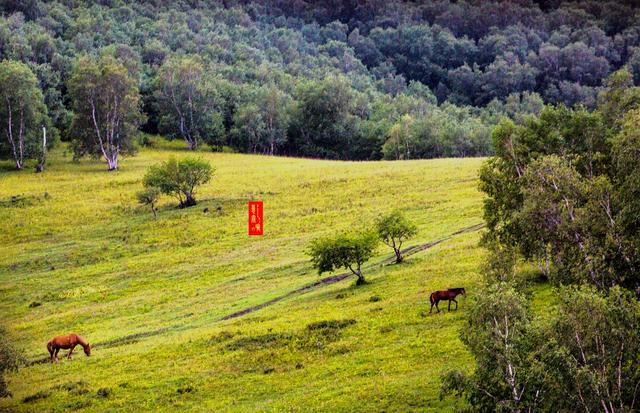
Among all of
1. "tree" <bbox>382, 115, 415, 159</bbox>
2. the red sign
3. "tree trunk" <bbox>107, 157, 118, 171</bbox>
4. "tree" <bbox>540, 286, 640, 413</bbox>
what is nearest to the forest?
"tree" <bbox>540, 286, 640, 413</bbox>

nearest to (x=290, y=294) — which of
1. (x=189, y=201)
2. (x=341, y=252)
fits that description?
(x=341, y=252)

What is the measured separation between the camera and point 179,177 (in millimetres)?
84312

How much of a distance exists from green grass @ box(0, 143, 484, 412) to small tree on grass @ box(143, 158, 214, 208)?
8.59 feet

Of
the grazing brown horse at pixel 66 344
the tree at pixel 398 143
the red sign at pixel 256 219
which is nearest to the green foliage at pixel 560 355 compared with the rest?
the grazing brown horse at pixel 66 344

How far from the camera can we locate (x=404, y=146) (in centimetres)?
13400

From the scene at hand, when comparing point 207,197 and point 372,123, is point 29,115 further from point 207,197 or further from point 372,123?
point 372,123

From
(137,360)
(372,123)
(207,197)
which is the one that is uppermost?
(372,123)

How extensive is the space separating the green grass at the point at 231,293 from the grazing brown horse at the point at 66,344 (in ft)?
2.11

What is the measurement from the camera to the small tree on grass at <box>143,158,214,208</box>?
83812 millimetres

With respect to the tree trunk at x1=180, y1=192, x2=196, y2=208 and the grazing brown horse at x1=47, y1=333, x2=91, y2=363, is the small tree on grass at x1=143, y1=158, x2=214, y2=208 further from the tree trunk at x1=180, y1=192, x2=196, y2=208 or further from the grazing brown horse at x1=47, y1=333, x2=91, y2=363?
the grazing brown horse at x1=47, y1=333, x2=91, y2=363

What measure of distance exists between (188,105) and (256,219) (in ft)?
225

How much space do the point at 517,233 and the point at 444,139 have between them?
98.5m

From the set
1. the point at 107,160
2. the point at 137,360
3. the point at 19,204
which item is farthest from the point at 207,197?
the point at 137,360

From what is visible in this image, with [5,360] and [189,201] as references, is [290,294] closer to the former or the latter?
[5,360]
